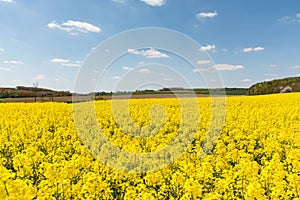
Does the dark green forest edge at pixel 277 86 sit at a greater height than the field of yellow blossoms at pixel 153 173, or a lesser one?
greater

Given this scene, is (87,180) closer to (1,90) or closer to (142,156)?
(142,156)

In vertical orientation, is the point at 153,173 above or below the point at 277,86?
below

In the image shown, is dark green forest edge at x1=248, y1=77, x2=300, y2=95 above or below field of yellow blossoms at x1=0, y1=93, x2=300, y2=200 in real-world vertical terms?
above

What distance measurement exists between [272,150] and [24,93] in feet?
124

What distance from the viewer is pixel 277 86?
44.9 meters

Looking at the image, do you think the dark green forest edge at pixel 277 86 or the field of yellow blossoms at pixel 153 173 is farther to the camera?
the dark green forest edge at pixel 277 86

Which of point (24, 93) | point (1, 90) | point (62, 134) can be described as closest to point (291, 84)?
point (24, 93)

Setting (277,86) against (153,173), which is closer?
(153,173)

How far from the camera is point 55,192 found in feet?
14.8

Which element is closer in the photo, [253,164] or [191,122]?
[253,164]

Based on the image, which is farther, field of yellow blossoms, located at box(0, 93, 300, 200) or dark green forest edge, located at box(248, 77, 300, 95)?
dark green forest edge, located at box(248, 77, 300, 95)

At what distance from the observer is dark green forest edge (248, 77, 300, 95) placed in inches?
1667

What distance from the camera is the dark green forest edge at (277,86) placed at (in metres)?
42.3

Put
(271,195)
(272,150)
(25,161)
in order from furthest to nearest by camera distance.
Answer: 1. (272,150)
2. (25,161)
3. (271,195)
